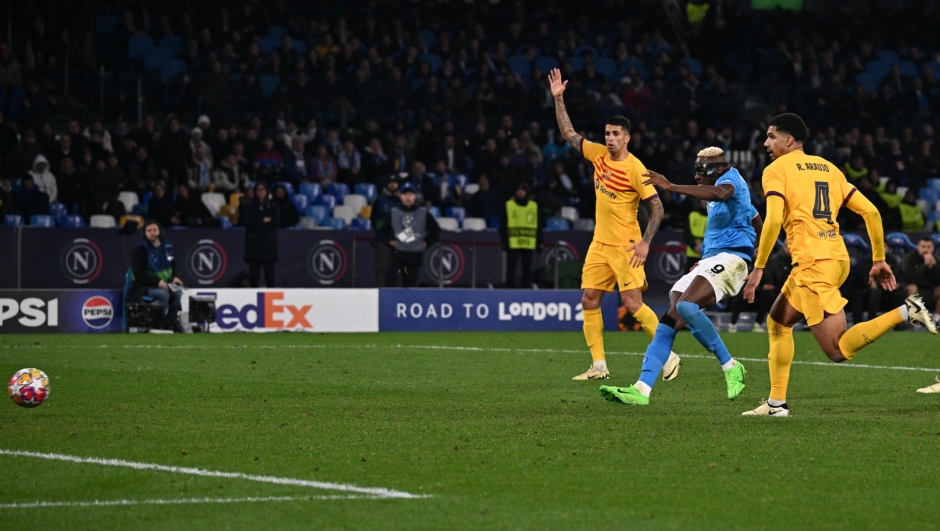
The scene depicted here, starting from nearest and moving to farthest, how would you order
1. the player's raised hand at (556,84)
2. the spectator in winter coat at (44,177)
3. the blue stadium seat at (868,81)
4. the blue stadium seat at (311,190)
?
the player's raised hand at (556,84) < the spectator in winter coat at (44,177) < the blue stadium seat at (311,190) < the blue stadium seat at (868,81)

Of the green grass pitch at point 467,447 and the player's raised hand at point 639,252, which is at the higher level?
the player's raised hand at point 639,252

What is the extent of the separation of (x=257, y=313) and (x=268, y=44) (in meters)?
9.73

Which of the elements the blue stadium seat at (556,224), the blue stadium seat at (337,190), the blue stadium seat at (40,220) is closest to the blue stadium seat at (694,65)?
the blue stadium seat at (556,224)

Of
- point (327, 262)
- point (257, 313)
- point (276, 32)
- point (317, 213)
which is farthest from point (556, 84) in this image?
point (276, 32)

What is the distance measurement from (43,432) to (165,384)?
3.30 meters

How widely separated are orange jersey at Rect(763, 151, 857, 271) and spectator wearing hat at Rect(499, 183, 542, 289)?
1411 centimetres

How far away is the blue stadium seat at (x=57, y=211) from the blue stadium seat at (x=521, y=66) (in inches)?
430

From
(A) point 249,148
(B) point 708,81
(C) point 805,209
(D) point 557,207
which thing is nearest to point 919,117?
(B) point 708,81

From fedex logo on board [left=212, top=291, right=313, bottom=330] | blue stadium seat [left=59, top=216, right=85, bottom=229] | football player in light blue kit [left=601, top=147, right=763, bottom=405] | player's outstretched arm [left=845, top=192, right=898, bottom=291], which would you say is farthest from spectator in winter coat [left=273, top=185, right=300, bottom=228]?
player's outstretched arm [left=845, top=192, right=898, bottom=291]

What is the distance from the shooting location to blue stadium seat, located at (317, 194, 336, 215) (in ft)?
82.8

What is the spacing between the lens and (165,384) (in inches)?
461

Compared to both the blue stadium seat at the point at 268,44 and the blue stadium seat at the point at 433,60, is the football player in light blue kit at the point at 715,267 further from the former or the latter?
the blue stadium seat at the point at 268,44

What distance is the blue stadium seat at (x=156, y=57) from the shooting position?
27.0 meters

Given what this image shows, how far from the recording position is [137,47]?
1069 inches
